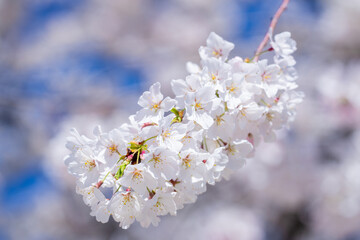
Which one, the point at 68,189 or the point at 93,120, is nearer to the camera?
the point at 93,120

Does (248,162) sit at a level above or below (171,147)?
above

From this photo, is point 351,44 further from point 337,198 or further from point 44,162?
point 44,162

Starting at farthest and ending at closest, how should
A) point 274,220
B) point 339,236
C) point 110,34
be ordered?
point 110,34
point 274,220
point 339,236

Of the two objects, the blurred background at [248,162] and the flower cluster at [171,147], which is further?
the blurred background at [248,162]

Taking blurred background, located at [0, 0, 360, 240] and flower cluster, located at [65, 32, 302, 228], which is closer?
flower cluster, located at [65, 32, 302, 228]

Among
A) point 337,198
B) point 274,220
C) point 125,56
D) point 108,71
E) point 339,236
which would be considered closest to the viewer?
point 337,198

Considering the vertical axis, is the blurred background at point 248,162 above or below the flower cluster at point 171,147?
above

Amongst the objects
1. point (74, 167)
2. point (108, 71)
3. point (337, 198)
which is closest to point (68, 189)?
point (108, 71)

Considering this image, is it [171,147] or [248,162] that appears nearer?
[171,147]
